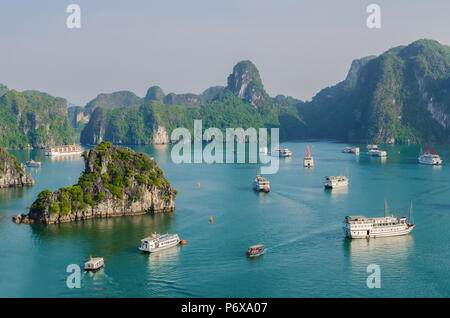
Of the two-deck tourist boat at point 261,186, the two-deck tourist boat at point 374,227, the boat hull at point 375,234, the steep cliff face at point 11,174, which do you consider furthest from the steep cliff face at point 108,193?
the steep cliff face at point 11,174

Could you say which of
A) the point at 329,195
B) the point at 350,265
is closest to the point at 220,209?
the point at 329,195

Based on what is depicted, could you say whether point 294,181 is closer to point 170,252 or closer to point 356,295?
point 170,252

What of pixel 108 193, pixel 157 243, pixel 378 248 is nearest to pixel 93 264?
pixel 157 243

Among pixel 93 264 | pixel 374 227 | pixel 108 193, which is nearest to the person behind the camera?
pixel 93 264

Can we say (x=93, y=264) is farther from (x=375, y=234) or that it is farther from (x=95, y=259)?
(x=375, y=234)

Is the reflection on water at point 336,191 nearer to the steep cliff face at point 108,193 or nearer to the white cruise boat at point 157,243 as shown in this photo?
the steep cliff face at point 108,193

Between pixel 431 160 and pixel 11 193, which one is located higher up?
pixel 431 160

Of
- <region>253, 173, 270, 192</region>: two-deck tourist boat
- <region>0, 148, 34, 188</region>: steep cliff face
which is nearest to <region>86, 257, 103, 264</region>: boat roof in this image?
<region>253, 173, 270, 192</region>: two-deck tourist boat
